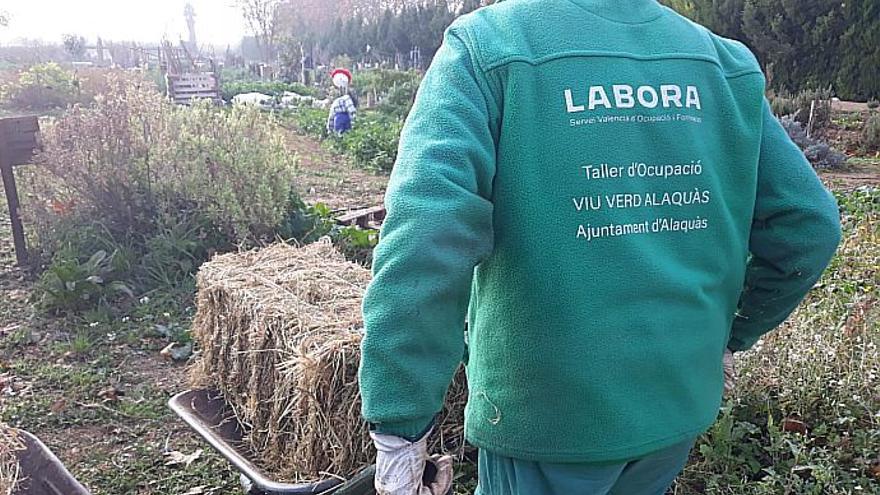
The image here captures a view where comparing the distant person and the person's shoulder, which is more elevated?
the person's shoulder

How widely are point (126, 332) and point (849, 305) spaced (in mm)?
4278

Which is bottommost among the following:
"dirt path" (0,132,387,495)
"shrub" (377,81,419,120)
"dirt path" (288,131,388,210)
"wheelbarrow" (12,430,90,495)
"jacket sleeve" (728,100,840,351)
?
"dirt path" (288,131,388,210)

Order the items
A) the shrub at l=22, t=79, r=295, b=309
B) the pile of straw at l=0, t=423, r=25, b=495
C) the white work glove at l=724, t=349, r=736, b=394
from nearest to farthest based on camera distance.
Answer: the white work glove at l=724, t=349, r=736, b=394
the pile of straw at l=0, t=423, r=25, b=495
the shrub at l=22, t=79, r=295, b=309

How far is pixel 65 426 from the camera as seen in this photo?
4227mm

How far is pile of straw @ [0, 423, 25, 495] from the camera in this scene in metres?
2.29

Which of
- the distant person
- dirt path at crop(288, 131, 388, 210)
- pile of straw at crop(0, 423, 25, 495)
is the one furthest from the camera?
the distant person

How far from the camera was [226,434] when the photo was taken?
10.6ft

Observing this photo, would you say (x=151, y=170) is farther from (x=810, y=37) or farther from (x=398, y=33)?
(x=398, y=33)

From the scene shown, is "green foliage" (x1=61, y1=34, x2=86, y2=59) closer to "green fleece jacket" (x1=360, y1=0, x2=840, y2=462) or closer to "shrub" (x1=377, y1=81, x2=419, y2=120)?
"shrub" (x1=377, y1=81, x2=419, y2=120)

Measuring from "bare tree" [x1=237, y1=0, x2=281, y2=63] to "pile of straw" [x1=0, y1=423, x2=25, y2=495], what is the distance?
108 ft

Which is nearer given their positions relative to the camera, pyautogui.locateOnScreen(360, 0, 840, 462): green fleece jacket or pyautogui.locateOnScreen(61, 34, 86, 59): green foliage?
pyautogui.locateOnScreen(360, 0, 840, 462): green fleece jacket

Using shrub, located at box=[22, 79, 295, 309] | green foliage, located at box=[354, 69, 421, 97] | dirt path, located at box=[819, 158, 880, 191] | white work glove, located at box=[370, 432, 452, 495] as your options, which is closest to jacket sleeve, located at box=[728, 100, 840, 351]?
white work glove, located at box=[370, 432, 452, 495]

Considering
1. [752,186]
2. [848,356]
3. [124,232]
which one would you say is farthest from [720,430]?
[124,232]

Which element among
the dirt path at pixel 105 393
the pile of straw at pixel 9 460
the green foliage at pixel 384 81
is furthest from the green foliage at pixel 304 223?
the green foliage at pixel 384 81
